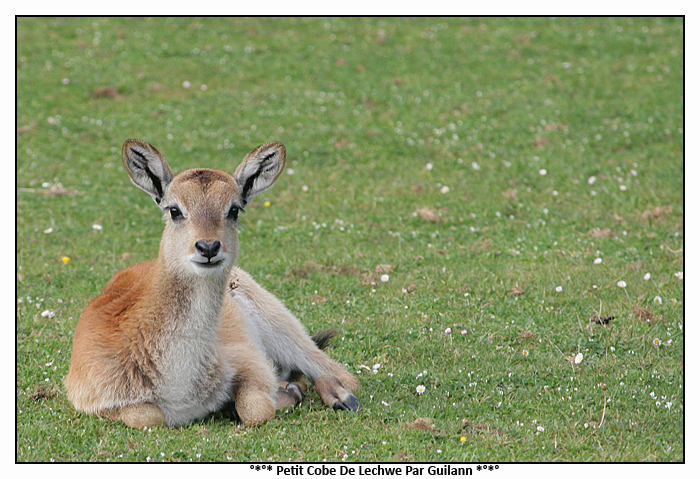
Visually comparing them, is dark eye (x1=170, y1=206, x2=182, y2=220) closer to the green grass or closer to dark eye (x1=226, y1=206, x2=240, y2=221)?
dark eye (x1=226, y1=206, x2=240, y2=221)

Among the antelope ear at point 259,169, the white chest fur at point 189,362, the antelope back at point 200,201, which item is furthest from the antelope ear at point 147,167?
the white chest fur at point 189,362

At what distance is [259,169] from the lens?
665 cm

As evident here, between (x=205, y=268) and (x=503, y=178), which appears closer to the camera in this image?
(x=205, y=268)

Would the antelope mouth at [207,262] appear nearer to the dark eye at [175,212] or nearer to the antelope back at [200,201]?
the antelope back at [200,201]

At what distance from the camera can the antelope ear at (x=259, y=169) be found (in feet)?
21.5

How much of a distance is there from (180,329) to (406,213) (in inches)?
261

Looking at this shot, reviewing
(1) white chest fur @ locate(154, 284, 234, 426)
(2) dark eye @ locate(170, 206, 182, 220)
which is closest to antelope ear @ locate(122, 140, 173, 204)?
(2) dark eye @ locate(170, 206, 182, 220)

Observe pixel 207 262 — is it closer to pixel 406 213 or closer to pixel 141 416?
pixel 141 416

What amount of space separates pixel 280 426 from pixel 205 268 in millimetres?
1377

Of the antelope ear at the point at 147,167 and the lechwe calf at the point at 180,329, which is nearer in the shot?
the lechwe calf at the point at 180,329

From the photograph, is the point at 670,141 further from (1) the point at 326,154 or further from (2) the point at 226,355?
(2) the point at 226,355

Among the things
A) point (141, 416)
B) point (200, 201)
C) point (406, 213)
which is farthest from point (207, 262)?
point (406, 213)

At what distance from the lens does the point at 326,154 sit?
48.3 ft
